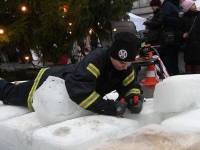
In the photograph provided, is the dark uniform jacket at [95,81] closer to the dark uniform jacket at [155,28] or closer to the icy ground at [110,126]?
the icy ground at [110,126]

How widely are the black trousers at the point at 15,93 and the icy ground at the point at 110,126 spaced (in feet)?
0.90

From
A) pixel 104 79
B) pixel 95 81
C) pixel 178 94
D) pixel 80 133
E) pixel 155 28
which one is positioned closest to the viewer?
pixel 80 133

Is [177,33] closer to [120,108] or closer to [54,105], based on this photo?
[120,108]

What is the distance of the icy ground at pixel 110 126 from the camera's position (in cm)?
145

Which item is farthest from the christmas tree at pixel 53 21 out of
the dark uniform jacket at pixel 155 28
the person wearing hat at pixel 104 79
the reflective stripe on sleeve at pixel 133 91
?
the reflective stripe on sleeve at pixel 133 91

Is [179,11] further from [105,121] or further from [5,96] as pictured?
[105,121]

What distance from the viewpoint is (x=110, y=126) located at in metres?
1.89

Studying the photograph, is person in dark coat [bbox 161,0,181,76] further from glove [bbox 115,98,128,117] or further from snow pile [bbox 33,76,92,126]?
snow pile [bbox 33,76,92,126]

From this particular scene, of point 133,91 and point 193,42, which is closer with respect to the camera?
point 133,91

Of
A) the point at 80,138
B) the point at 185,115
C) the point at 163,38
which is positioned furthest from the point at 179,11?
the point at 80,138

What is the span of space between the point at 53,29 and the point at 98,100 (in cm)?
275

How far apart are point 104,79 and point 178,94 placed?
682 millimetres

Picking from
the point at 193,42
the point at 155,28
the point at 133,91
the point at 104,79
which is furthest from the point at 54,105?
the point at 155,28

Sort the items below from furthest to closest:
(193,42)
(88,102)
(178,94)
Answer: (193,42)
(88,102)
(178,94)
